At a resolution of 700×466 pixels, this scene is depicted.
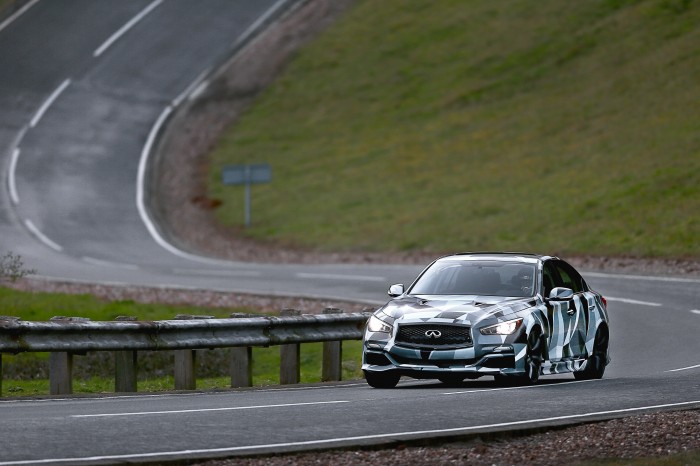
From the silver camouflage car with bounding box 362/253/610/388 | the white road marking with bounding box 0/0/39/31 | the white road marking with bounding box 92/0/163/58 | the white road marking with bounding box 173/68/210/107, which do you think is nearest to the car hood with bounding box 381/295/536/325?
the silver camouflage car with bounding box 362/253/610/388

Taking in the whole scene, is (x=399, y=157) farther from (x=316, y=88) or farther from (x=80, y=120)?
(x=80, y=120)

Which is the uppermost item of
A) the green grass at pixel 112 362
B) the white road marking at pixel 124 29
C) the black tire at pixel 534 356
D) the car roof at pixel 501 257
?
the white road marking at pixel 124 29

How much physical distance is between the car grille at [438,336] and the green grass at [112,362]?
Answer: 10.3 ft

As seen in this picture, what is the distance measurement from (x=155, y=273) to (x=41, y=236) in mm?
7803

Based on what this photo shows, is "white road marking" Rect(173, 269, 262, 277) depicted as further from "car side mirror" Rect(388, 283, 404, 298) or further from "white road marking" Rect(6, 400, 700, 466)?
"white road marking" Rect(6, 400, 700, 466)

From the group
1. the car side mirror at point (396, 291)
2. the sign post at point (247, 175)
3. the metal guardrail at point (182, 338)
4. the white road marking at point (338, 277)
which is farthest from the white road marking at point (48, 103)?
the car side mirror at point (396, 291)

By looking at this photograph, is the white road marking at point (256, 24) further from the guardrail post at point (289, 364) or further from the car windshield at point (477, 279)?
the car windshield at point (477, 279)

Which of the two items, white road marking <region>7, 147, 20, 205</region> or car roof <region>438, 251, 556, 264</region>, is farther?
white road marking <region>7, 147, 20, 205</region>

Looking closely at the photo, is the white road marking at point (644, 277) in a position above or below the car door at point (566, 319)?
below

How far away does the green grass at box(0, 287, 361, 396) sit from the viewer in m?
18.2

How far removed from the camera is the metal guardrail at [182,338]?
1451 cm

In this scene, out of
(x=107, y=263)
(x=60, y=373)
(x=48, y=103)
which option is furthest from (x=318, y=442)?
(x=48, y=103)

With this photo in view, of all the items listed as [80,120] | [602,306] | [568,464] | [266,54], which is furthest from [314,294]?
[266,54]

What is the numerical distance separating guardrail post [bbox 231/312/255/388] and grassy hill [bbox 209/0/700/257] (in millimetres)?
20258
